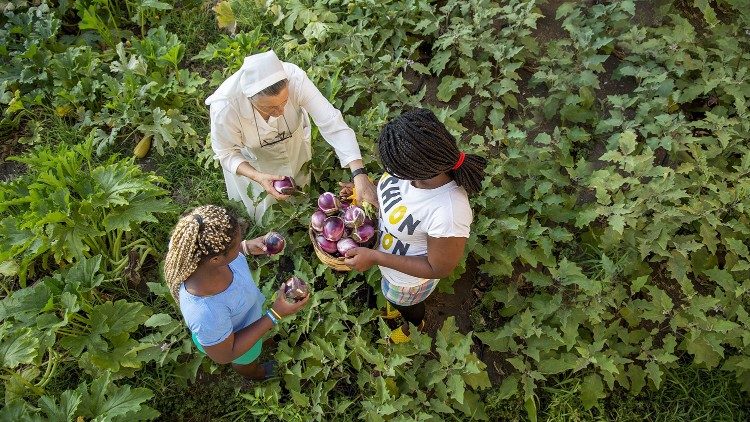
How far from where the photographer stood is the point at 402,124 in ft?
8.04

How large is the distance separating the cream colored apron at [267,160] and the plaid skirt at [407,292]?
100cm

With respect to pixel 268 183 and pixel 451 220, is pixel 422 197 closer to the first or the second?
pixel 451 220

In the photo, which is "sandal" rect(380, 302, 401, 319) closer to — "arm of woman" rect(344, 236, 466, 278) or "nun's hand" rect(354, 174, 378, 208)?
"nun's hand" rect(354, 174, 378, 208)

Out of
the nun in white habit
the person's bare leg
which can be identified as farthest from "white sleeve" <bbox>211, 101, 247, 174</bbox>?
the person's bare leg

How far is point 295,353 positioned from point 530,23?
3.15 meters

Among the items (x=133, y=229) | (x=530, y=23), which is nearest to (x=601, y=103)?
(x=530, y=23)

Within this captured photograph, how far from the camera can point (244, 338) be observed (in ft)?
8.76

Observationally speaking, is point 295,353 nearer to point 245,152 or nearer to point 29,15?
point 245,152

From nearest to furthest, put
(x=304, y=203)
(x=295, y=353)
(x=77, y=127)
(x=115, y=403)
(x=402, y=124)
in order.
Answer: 1. (x=402, y=124)
2. (x=115, y=403)
3. (x=295, y=353)
4. (x=304, y=203)
5. (x=77, y=127)

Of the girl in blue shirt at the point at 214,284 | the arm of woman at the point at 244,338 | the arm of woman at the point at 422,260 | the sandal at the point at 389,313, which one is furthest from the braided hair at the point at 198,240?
the sandal at the point at 389,313

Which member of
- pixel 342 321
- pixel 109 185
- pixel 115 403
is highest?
pixel 109 185

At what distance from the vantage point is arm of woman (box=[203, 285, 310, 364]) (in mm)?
2557

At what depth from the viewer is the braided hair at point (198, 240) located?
222 centimetres

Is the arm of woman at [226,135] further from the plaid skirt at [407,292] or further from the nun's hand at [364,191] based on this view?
the plaid skirt at [407,292]
